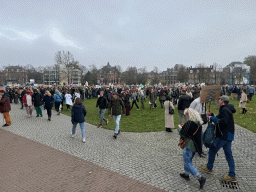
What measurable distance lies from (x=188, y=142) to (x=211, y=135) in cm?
61

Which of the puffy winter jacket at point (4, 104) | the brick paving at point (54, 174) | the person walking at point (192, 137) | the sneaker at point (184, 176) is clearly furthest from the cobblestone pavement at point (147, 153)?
the puffy winter jacket at point (4, 104)

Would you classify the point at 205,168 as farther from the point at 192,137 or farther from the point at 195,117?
the point at 195,117

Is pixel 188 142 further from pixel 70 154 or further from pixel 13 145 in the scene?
pixel 13 145

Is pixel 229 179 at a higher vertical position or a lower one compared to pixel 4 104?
lower

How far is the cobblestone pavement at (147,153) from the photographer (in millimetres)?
4160

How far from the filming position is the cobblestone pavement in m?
4.16

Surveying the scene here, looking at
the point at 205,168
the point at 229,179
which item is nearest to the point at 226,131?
the point at 229,179

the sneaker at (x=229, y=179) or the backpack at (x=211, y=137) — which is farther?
Result: the backpack at (x=211, y=137)

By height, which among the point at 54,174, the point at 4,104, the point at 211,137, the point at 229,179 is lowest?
the point at 54,174

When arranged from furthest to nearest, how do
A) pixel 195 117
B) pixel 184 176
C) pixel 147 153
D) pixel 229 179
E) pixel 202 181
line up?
1. pixel 147 153
2. pixel 184 176
3. pixel 229 179
4. pixel 195 117
5. pixel 202 181

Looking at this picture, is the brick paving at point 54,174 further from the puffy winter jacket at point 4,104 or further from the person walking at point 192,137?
the puffy winter jacket at point 4,104

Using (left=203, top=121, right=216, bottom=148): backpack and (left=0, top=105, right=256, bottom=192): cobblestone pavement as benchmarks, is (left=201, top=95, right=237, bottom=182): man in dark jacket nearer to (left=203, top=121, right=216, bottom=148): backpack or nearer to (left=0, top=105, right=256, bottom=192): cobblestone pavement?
(left=203, top=121, right=216, bottom=148): backpack

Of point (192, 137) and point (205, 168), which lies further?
point (205, 168)

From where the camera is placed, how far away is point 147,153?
5.80 metres
